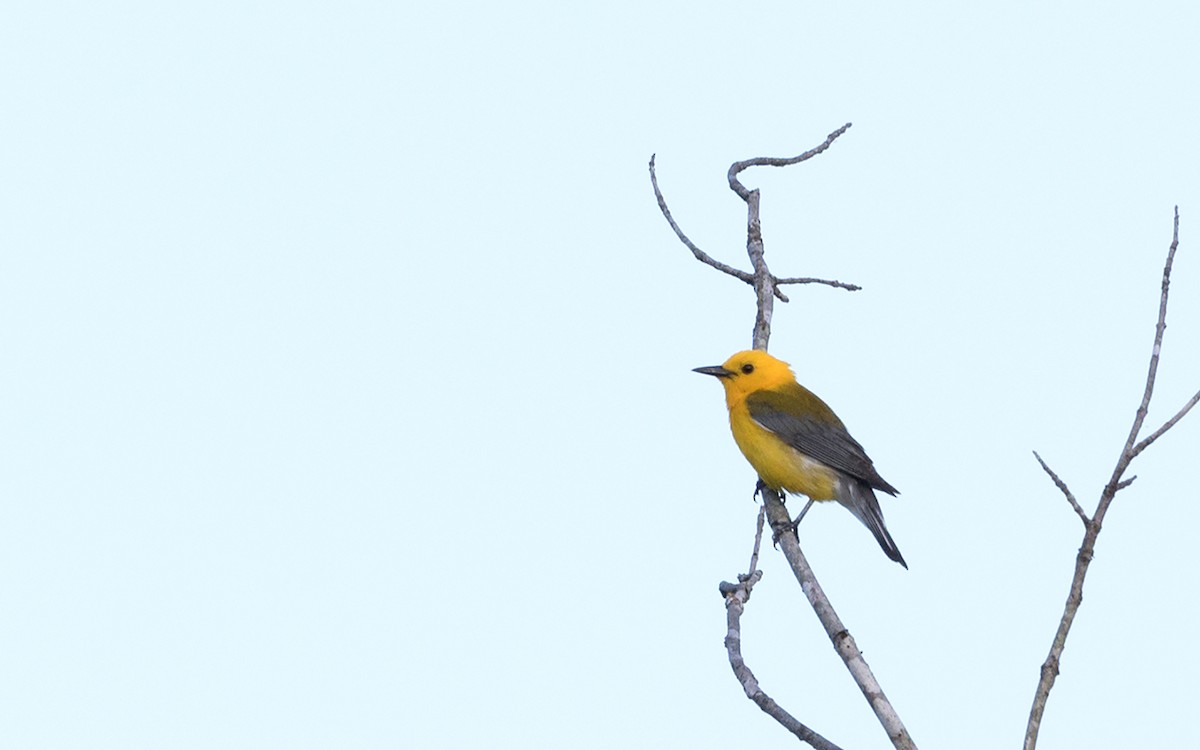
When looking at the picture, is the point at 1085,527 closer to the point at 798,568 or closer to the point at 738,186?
the point at 798,568

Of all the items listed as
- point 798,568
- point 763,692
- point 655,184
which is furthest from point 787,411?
point 763,692

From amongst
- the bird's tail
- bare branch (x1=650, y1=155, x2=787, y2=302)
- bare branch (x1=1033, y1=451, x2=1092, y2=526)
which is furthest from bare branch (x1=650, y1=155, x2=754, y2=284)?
A: bare branch (x1=1033, y1=451, x2=1092, y2=526)

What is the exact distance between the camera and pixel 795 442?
30.0 feet

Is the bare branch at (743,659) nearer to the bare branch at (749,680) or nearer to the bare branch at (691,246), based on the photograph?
the bare branch at (749,680)

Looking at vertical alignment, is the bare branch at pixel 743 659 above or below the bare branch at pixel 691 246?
below

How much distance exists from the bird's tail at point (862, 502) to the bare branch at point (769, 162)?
2.00 meters

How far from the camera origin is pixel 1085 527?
455 cm

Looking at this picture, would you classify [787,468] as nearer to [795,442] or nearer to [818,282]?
[795,442]

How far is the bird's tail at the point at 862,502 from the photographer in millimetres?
9047

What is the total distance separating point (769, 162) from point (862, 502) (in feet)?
7.56

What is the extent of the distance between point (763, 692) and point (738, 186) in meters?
4.50

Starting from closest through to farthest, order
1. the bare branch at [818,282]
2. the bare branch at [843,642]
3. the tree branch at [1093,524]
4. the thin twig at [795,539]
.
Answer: the tree branch at [1093,524], the bare branch at [843,642], the thin twig at [795,539], the bare branch at [818,282]

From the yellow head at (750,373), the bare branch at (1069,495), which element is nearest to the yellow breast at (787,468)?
the yellow head at (750,373)

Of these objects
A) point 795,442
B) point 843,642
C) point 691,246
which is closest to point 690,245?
point 691,246
